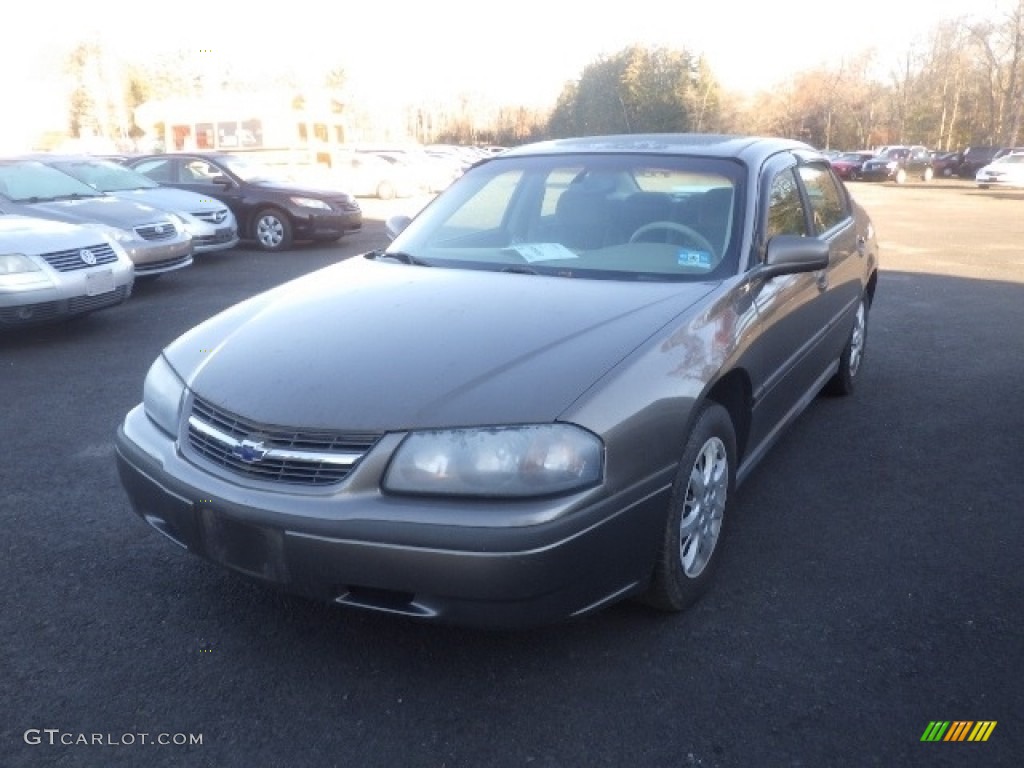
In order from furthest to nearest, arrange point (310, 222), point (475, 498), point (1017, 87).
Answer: point (1017, 87) → point (310, 222) → point (475, 498)

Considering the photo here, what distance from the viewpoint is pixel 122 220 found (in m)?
9.23

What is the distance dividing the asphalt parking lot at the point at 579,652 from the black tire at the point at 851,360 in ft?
2.94

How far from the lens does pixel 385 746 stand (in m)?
2.38

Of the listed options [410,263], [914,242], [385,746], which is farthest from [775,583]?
[914,242]

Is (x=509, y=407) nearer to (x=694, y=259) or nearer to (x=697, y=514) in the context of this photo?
(x=697, y=514)

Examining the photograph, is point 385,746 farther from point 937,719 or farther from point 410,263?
point 410,263

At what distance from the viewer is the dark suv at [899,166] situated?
39031mm

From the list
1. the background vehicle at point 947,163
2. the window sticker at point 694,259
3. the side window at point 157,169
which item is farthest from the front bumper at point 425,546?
the background vehicle at point 947,163

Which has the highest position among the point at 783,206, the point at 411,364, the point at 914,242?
the point at 783,206

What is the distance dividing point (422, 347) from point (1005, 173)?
113ft

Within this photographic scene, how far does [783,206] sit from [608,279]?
1.14m

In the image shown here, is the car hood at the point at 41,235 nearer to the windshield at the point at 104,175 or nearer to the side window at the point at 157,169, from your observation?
the windshield at the point at 104,175

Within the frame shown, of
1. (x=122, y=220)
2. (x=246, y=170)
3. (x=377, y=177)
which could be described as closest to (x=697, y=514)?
(x=122, y=220)

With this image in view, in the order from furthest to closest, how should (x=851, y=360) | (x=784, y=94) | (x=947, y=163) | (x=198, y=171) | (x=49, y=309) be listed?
(x=784, y=94) → (x=947, y=163) → (x=198, y=171) → (x=49, y=309) → (x=851, y=360)
